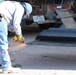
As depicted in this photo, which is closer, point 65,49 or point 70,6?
point 65,49

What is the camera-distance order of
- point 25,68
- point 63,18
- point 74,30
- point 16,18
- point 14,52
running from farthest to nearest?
point 63,18 → point 14,52 → point 74,30 → point 25,68 → point 16,18

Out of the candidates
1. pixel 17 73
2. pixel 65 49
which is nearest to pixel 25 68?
pixel 17 73

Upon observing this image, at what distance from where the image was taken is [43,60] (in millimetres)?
7734

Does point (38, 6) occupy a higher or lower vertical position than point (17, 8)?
lower

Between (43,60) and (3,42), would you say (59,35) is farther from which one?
(3,42)

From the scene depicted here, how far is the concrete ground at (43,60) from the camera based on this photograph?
6758mm

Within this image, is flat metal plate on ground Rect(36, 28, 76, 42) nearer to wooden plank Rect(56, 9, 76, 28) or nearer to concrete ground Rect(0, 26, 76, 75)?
concrete ground Rect(0, 26, 76, 75)

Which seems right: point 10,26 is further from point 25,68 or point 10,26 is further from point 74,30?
point 74,30

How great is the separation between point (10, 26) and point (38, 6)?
4.23 meters

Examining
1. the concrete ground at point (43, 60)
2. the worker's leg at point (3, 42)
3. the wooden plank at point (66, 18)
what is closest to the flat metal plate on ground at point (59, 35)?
the concrete ground at point (43, 60)

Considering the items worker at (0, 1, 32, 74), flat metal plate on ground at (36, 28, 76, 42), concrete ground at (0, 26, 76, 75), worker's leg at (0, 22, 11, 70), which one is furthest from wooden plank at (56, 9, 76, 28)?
worker's leg at (0, 22, 11, 70)

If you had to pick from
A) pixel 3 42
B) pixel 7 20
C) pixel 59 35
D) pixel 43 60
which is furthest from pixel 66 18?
pixel 3 42

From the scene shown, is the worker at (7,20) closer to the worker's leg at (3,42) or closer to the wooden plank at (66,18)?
the worker's leg at (3,42)

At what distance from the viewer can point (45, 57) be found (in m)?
8.05
